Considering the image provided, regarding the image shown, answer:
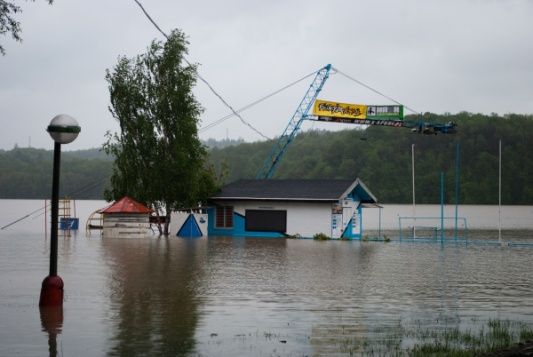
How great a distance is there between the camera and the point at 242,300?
16.8 metres

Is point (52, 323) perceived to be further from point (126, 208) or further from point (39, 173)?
point (39, 173)

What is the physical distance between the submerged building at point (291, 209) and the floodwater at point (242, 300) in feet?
50.1

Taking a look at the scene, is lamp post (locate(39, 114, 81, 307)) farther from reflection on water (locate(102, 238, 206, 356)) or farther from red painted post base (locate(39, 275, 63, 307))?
reflection on water (locate(102, 238, 206, 356))

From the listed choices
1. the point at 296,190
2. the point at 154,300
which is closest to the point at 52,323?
the point at 154,300

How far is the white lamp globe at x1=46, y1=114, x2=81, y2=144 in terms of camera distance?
14.6 metres

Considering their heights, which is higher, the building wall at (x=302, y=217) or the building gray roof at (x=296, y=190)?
the building gray roof at (x=296, y=190)

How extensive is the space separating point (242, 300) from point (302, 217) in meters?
30.6

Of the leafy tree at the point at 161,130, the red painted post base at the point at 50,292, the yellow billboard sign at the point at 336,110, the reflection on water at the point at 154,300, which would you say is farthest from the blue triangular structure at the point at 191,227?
the red painted post base at the point at 50,292

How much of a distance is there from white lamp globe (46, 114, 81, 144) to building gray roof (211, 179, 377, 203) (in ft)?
104

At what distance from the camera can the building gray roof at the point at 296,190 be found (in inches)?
1836

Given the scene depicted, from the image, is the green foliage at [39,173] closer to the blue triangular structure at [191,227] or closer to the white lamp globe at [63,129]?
the blue triangular structure at [191,227]

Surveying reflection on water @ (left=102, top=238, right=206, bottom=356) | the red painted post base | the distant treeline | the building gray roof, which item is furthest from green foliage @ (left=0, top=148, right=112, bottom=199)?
the red painted post base

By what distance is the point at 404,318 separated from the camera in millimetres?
14523

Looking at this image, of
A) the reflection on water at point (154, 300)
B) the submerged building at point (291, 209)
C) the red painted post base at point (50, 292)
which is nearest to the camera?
the reflection on water at point (154, 300)
